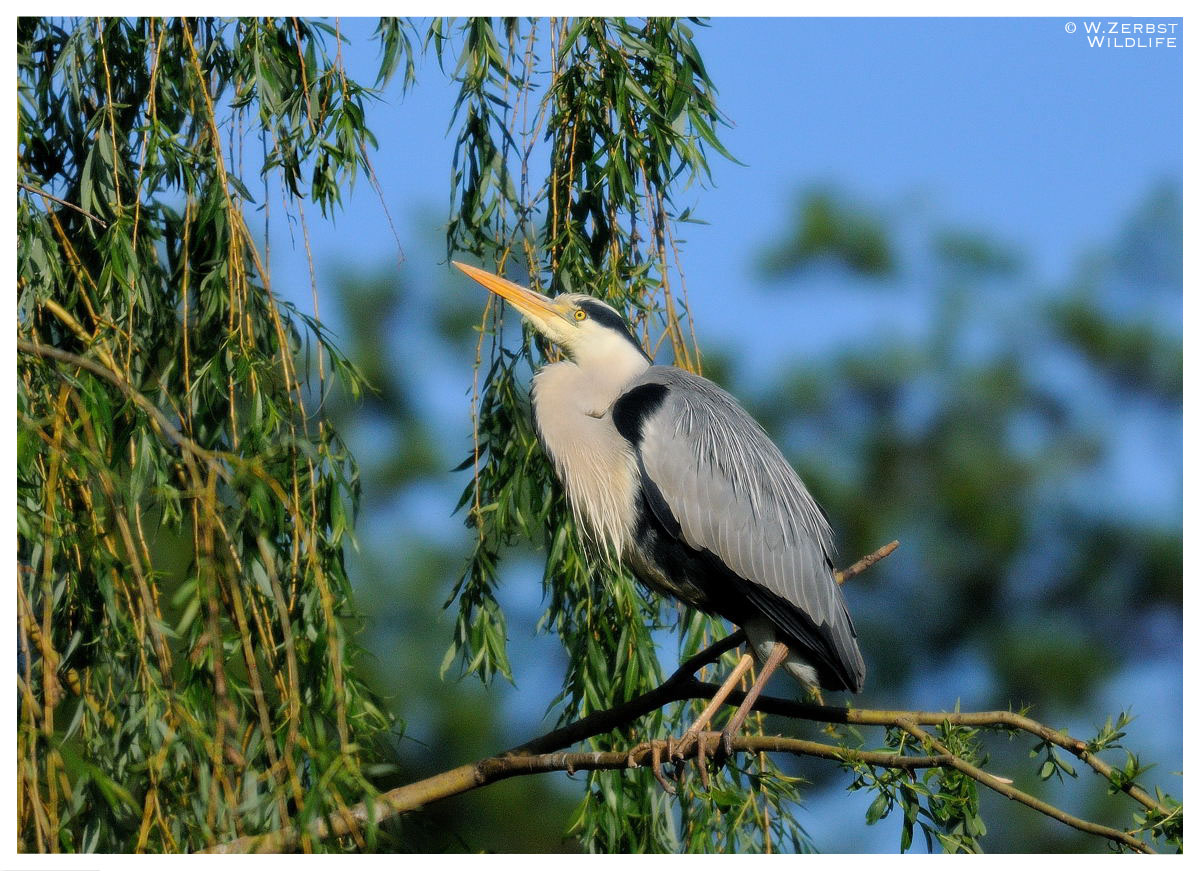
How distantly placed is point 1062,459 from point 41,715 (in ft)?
16.3

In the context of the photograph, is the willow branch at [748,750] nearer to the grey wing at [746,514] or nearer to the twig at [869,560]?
the twig at [869,560]

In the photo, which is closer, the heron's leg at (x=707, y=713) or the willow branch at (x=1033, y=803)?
the willow branch at (x=1033, y=803)

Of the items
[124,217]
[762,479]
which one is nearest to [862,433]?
[762,479]

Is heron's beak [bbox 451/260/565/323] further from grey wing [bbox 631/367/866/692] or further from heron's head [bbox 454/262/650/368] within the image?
grey wing [bbox 631/367/866/692]

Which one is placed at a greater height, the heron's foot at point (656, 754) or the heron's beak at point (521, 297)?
the heron's beak at point (521, 297)

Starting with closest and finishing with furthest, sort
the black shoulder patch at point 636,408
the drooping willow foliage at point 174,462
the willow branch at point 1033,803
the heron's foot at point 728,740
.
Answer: the drooping willow foliage at point 174,462 → the willow branch at point 1033,803 → the heron's foot at point 728,740 → the black shoulder patch at point 636,408

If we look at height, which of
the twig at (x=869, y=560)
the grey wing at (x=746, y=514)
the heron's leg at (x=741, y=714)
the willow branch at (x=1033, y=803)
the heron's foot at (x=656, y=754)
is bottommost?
the willow branch at (x=1033, y=803)

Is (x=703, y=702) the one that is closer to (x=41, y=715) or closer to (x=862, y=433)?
(x=41, y=715)

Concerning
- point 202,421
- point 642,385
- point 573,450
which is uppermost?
point 642,385

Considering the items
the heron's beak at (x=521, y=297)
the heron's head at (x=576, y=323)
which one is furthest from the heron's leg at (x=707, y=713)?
the heron's beak at (x=521, y=297)

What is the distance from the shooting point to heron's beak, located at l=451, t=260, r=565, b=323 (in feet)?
8.11

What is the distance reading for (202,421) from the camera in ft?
7.15

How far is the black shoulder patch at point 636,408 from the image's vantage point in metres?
2.58

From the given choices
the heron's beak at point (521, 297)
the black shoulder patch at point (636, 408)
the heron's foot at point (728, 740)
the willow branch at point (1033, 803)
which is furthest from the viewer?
the black shoulder patch at point (636, 408)
